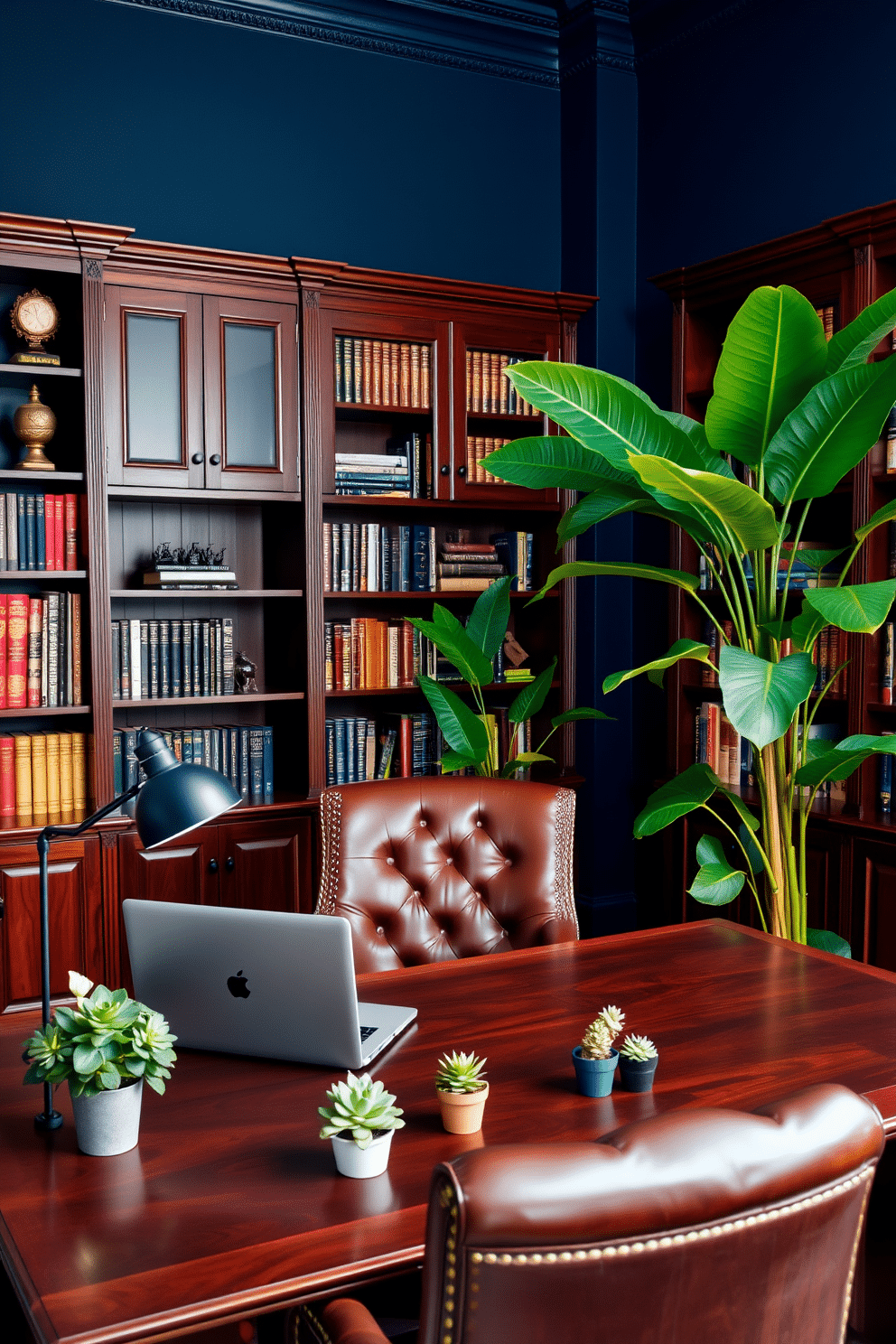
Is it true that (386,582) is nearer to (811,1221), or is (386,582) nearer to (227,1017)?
(227,1017)

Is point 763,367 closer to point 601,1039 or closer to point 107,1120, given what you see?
point 601,1039

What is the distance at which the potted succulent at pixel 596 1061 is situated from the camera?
1.49 m

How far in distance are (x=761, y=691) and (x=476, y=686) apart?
4.69 ft

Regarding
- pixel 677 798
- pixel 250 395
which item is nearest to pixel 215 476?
pixel 250 395

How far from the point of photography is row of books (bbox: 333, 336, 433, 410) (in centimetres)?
380

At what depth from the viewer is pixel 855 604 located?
8.27 ft

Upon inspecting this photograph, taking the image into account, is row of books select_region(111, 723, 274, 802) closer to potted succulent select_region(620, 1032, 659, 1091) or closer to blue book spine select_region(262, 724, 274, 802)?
blue book spine select_region(262, 724, 274, 802)

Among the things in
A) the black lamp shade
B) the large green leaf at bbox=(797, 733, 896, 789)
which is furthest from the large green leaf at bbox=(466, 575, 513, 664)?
the black lamp shade

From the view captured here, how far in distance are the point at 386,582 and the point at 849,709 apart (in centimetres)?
151

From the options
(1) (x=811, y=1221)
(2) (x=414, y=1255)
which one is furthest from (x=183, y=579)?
(1) (x=811, y=1221)

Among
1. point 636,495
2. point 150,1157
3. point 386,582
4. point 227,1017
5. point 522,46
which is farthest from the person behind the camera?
point 522,46

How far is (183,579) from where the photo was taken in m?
3.65

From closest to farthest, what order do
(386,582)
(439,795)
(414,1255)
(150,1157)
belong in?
1. (414,1255)
2. (150,1157)
3. (439,795)
4. (386,582)

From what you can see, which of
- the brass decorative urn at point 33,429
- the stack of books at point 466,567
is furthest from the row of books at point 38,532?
the stack of books at point 466,567
